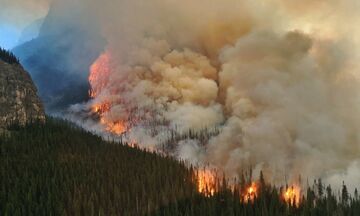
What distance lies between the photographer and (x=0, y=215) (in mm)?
194500

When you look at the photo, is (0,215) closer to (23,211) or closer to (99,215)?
(23,211)

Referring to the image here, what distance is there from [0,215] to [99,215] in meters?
39.3

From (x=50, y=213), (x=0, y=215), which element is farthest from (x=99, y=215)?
(x=0, y=215)

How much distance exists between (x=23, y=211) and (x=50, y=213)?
11.1m

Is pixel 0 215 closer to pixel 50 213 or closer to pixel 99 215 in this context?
pixel 50 213

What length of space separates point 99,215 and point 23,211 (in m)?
30.4

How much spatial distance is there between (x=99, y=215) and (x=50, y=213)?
1943cm

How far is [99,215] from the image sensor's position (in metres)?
197

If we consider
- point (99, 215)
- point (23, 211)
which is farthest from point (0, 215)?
point (99, 215)

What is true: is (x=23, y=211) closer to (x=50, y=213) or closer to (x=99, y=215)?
(x=50, y=213)

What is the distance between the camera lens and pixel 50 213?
194625 millimetres

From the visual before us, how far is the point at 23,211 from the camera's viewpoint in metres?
195
